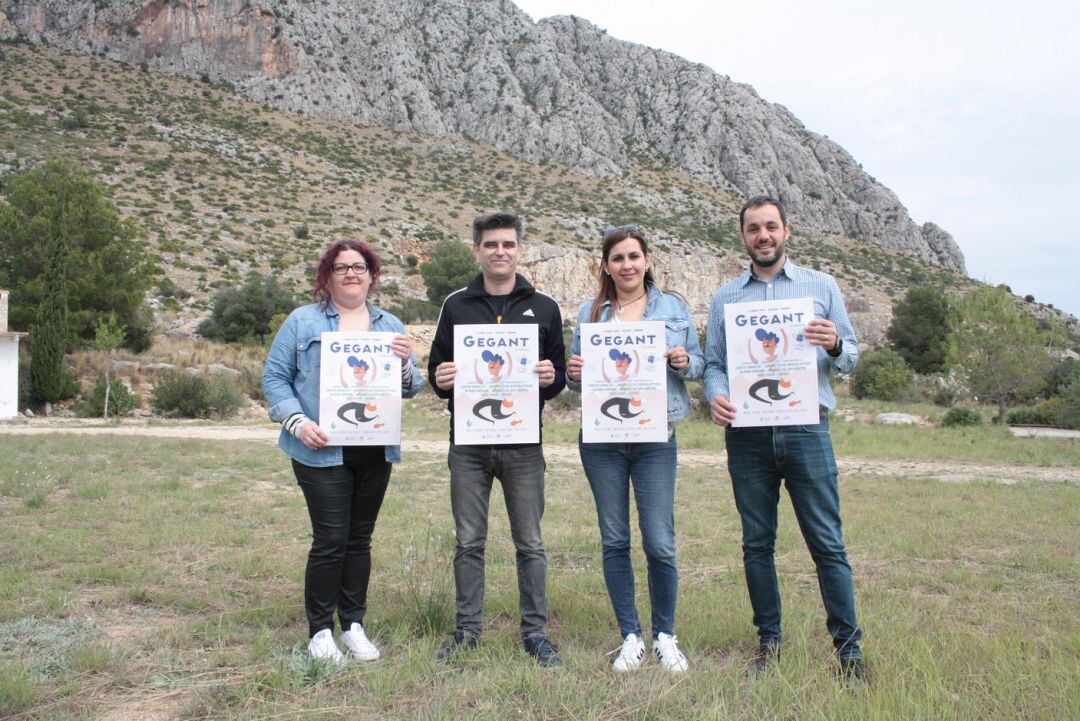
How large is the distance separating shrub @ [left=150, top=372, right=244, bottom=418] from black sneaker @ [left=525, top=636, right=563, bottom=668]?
20446 mm

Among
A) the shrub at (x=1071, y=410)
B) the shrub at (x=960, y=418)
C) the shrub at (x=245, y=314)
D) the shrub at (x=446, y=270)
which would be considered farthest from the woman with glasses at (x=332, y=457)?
the shrub at (x=446, y=270)

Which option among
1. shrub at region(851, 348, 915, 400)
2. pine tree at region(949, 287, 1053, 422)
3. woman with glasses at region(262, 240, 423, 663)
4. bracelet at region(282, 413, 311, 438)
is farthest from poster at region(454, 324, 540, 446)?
shrub at region(851, 348, 915, 400)

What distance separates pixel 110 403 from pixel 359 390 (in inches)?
→ 830

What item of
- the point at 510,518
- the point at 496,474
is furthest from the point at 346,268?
the point at 510,518

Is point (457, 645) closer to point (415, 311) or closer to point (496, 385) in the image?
point (496, 385)

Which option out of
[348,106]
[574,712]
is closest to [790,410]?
[574,712]

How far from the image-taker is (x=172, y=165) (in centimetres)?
4453

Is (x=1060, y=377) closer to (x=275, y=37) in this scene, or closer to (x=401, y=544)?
(x=401, y=544)

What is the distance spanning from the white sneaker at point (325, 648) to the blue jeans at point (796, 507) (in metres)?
2.11

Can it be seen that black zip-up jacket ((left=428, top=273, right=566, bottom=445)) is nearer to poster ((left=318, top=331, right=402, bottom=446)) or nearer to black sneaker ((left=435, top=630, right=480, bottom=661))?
poster ((left=318, top=331, right=402, bottom=446))

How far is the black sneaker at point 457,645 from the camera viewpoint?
337 cm

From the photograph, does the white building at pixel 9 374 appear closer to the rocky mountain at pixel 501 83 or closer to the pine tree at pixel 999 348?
the pine tree at pixel 999 348

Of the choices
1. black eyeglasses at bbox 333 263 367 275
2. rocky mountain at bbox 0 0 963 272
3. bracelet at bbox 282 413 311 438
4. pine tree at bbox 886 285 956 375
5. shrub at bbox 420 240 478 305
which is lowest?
bracelet at bbox 282 413 311 438

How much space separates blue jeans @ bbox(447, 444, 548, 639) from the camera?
353cm
